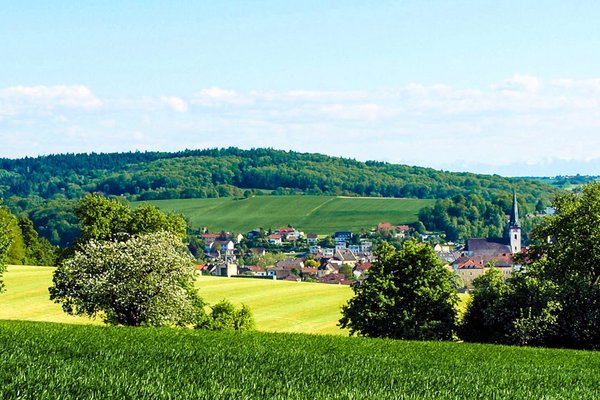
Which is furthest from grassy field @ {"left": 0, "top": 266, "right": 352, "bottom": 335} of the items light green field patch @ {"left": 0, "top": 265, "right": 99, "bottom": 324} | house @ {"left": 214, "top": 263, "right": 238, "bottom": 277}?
house @ {"left": 214, "top": 263, "right": 238, "bottom": 277}

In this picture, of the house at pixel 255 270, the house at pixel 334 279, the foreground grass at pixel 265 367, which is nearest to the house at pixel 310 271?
the house at pixel 255 270

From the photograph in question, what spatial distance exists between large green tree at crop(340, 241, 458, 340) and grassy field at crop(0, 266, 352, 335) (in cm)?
1396

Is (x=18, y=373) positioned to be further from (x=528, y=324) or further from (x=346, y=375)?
(x=528, y=324)

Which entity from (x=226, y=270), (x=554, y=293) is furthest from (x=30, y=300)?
(x=226, y=270)

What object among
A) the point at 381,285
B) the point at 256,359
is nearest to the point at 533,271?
the point at 381,285

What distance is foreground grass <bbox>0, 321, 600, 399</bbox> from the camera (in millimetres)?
17672

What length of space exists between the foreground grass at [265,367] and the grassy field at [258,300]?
2648 centimetres

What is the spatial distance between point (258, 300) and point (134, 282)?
Answer: 33.3 metres

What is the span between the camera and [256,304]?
78.2m

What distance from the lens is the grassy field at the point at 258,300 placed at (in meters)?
67.0

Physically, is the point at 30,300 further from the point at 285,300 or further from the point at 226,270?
the point at 226,270

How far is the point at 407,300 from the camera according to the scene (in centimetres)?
4991

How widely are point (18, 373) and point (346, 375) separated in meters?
9.65

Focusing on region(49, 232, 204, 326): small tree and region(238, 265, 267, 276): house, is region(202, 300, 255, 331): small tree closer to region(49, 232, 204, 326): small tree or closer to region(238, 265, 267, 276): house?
region(49, 232, 204, 326): small tree
